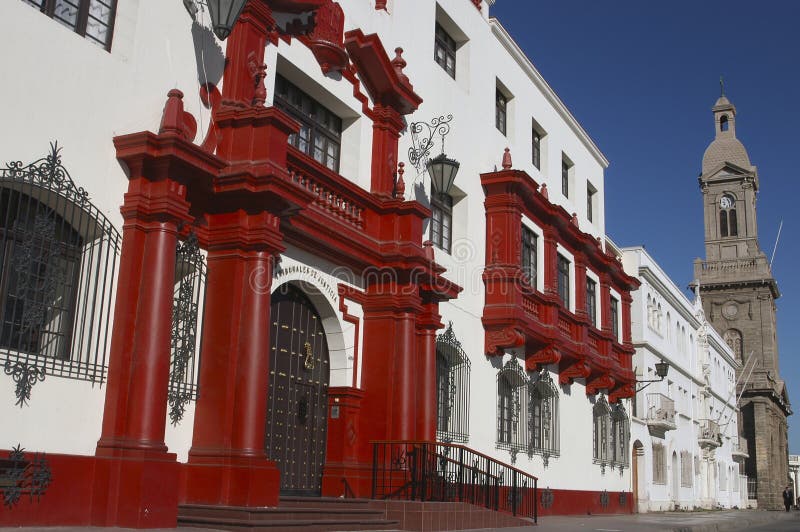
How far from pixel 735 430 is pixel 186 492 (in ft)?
175

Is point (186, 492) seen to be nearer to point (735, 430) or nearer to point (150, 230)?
point (150, 230)

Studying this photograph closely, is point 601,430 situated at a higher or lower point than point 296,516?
higher

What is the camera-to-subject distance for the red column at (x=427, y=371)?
593 inches

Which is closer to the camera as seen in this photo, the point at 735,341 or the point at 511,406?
the point at 511,406

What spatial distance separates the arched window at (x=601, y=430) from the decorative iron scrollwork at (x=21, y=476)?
18.8 meters

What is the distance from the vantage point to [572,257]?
2480cm

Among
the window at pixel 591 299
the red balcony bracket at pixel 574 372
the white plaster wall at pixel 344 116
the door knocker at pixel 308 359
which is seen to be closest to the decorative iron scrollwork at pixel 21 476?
the white plaster wall at pixel 344 116

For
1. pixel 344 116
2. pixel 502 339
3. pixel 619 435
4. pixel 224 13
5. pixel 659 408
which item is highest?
pixel 344 116

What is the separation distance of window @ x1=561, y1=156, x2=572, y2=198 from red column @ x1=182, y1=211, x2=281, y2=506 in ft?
51.0

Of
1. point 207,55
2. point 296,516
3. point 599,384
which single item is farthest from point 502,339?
point 207,55

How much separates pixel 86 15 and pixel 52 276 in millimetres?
3110

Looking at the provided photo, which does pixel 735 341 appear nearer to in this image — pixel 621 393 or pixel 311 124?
pixel 621 393

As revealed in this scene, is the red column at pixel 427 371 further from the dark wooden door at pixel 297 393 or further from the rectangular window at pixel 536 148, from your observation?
the rectangular window at pixel 536 148

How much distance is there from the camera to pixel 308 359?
45.0 feet
